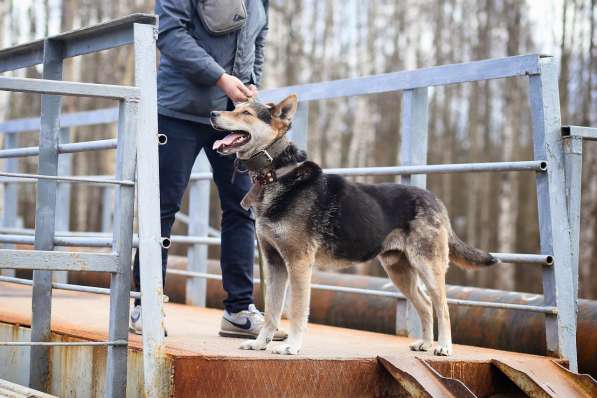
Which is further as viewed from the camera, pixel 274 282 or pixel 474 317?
pixel 474 317

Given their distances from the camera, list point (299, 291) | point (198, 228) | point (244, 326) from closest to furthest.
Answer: point (299, 291), point (244, 326), point (198, 228)

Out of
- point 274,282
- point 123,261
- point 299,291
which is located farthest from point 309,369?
point 123,261


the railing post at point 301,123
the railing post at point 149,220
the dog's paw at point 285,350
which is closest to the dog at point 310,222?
the dog's paw at point 285,350

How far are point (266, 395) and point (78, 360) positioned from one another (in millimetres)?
1111

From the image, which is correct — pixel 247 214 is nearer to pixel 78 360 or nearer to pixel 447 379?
pixel 78 360

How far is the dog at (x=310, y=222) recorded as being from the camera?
472 centimetres

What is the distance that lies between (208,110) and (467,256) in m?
1.67

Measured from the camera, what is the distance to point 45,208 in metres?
4.55

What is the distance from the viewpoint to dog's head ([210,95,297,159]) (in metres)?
4.76

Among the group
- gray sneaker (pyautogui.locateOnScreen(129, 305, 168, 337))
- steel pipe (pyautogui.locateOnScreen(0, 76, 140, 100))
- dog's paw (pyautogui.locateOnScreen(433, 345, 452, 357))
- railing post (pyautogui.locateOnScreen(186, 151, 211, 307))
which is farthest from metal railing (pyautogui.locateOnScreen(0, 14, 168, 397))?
railing post (pyautogui.locateOnScreen(186, 151, 211, 307))

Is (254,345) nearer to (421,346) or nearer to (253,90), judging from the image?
(421,346)

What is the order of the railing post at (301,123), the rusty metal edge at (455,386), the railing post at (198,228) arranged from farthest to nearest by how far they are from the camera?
the railing post at (198,228) < the railing post at (301,123) < the rusty metal edge at (455,386)

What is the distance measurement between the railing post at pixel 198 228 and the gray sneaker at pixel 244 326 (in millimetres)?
2323

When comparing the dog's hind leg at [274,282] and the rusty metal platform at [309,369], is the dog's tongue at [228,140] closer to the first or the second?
the dog's hind leg at [274,282]
